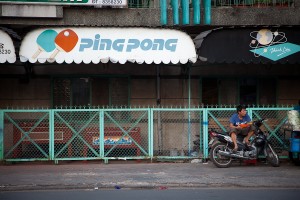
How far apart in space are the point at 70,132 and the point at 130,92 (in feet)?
9.55

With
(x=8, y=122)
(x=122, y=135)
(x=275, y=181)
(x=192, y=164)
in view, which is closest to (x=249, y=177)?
(x=275, y=181)

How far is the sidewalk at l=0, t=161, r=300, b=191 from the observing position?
985 centimetres

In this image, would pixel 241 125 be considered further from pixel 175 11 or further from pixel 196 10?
pixel 175 11

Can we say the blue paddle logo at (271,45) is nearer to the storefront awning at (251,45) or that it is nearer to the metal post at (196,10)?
the storefront awning at (251,45)

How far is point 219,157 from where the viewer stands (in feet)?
40.3

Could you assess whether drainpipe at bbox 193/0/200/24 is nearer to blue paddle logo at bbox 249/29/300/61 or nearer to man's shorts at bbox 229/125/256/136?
blue paddle logo at bbox 249/29/300/61

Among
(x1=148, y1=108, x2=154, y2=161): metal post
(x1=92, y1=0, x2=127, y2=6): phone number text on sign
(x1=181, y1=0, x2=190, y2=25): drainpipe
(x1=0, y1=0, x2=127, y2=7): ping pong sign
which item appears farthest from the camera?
(x1=181, y1=0, x2=190, y2=25): drainpipe

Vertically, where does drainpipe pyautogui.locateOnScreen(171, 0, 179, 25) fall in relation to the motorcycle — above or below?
above

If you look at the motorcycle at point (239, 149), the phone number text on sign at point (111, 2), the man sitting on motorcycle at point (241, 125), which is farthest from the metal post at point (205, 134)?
the phone number text on sign at point (111, 2)

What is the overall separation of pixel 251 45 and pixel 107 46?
164 inches

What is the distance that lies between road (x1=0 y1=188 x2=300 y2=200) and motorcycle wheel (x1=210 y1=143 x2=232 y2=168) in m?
2.75

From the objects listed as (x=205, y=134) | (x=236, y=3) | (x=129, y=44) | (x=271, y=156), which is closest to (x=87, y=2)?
(x=129, y=44)

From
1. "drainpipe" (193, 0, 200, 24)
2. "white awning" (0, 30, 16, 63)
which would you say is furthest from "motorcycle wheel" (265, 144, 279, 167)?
"white awning" (0, 30, 16, 63)

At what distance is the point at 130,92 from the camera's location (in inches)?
614
